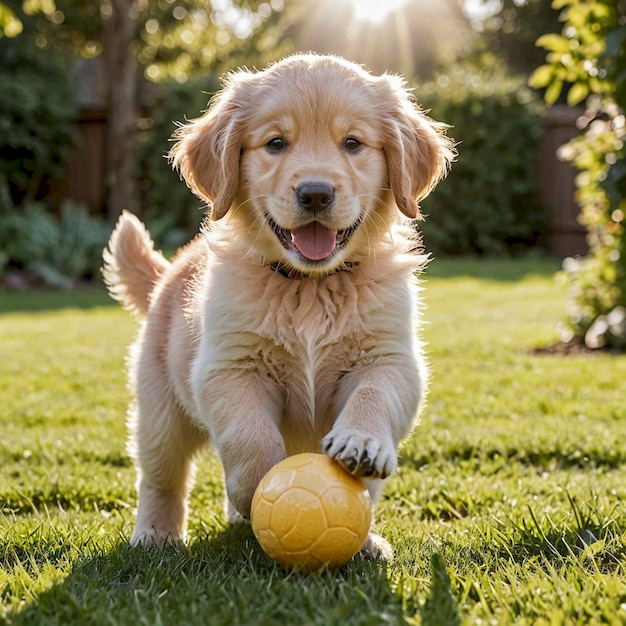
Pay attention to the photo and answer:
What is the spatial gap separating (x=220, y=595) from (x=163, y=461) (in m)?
1.40

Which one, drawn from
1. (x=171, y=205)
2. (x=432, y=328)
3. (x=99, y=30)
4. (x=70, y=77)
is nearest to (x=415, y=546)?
(x=432, y=328)

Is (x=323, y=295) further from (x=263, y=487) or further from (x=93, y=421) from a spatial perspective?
(x=93, y=421)

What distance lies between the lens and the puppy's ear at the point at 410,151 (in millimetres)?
3328

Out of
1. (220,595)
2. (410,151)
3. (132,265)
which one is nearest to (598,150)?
(410,151)

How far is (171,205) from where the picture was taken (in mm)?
15812

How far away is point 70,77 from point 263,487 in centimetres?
1484

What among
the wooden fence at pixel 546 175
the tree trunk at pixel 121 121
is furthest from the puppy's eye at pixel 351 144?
the wooden fence at pixel 546 175

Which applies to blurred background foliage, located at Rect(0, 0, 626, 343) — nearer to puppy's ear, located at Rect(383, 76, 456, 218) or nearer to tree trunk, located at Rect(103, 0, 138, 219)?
tree trunk, located at Rect(103, 0, 138, 219)

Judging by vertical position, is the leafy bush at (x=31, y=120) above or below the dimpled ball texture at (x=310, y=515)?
above

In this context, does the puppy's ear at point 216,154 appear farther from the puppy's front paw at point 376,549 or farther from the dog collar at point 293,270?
the puppy's front paw at point 376,549

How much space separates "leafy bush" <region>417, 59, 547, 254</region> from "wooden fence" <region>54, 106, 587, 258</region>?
0.29 metres

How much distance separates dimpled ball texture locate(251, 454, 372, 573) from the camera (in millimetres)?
2549

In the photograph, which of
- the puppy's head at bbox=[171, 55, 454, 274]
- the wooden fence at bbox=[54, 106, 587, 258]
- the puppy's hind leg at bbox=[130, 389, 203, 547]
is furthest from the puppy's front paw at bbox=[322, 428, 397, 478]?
the wooden fence at bbox=[54, 106, 587, 258]

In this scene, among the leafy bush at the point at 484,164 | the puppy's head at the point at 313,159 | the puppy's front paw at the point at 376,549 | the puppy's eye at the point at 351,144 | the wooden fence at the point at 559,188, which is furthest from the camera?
the wooden fence at the point at 559,188
